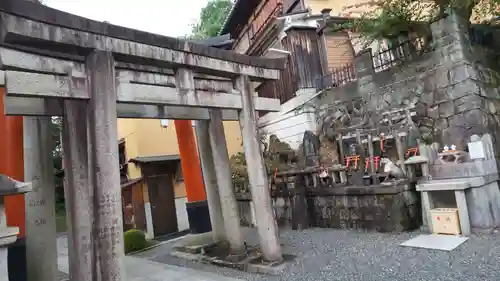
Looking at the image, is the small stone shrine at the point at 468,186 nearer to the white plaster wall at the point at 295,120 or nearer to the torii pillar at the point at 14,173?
the white plaster wall at the point at 295,120

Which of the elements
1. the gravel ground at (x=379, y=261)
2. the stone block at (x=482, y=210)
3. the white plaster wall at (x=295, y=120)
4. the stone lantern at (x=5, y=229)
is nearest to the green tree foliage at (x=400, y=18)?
the white plaster wall at (x=295, y=120)

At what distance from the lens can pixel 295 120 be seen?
1321 cm

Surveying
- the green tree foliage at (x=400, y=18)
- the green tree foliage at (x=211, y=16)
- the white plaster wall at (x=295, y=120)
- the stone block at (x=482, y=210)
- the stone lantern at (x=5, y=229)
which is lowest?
the stone block at (x=482, y=210)

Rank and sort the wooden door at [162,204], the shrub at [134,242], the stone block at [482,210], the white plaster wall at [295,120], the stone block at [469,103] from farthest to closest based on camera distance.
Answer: the wooden door at [162,204], the white plaster wall at [295,120], the shrub at [134,242], the stone block at [469,103], the stone block at [482,210]

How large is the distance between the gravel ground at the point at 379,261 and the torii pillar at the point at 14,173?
326 cm

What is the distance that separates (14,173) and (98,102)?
415cm

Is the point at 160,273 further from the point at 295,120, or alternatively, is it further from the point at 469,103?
the point at 469,103

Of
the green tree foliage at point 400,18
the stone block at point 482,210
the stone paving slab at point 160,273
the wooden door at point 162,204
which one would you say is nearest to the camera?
the stone paving slab at point 160,273

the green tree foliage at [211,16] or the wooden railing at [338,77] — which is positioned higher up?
the green tree foliage at [211,16]

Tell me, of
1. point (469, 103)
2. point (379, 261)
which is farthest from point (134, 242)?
point (469, 103)

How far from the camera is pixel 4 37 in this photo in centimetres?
396

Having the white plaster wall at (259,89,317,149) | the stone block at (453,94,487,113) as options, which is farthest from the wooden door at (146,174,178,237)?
the stone block at (453,94,487,113)

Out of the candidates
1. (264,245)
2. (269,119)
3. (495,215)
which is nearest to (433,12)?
(495,215)

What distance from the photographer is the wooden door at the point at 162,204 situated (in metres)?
15.2
